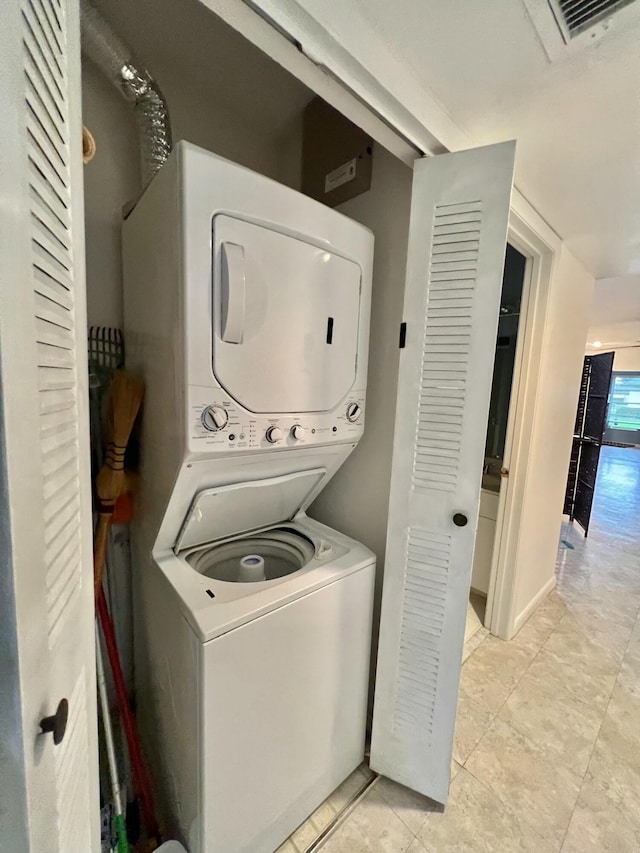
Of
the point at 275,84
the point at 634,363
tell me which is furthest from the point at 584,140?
the point at 634,363

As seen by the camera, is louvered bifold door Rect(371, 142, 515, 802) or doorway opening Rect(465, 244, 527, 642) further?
Result: doorway opening Rect(465, 244, 527, 642)

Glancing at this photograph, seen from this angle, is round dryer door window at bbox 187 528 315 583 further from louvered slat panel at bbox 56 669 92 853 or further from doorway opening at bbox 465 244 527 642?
doorway opening at bbox 465 244 527 642

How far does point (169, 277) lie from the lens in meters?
0.98

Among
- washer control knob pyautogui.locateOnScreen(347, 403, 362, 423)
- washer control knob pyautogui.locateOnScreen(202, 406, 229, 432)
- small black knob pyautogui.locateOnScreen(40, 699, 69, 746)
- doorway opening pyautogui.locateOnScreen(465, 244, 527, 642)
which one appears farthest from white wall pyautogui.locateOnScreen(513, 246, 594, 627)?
small black knob pyautogui.locateOnScreen(40, 699, 69, 746)

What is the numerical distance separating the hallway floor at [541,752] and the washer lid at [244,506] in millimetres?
1116

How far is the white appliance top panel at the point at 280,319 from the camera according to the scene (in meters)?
0.96

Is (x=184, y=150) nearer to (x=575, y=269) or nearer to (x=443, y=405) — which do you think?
(x=443, y=405)

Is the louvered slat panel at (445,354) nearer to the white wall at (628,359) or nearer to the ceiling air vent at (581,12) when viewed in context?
the ceiling air vent at (581,12)

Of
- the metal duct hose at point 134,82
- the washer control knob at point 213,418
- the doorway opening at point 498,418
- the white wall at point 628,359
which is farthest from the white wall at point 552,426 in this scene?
the white wall at point 628,359

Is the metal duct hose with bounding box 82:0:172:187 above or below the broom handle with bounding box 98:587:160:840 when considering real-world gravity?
above

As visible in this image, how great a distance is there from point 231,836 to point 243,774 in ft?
0.63

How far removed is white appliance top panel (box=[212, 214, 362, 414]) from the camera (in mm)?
964

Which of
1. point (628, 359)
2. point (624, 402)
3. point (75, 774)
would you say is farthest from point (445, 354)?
point (624, 402)

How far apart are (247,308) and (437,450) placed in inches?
29.5
